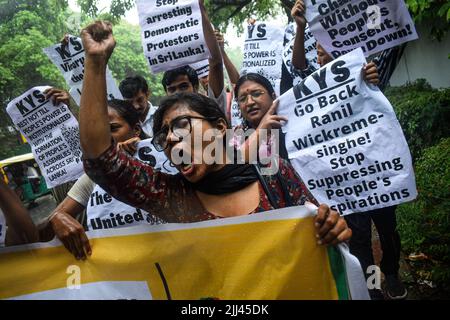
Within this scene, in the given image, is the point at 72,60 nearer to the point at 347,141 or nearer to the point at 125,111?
the point at 125,111

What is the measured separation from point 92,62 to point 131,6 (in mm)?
9819

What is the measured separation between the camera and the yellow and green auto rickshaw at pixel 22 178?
11688 millimetres

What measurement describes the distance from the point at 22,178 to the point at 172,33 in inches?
413

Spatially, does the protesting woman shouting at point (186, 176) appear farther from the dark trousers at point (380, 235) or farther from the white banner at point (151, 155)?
the dark trousers at point (380, 235)

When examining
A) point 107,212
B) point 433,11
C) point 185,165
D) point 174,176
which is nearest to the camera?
point 185,165

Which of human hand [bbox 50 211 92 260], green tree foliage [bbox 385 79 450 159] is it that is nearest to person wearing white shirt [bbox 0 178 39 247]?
human hand [bbox 50 211 92 260]

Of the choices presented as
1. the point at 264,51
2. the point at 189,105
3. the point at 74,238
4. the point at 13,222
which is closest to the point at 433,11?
the point at 264,51

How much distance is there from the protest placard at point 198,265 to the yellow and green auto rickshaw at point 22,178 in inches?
410

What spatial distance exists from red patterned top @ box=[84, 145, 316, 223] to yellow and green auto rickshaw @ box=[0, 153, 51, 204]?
35.6 feet

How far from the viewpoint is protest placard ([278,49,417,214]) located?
2.22m

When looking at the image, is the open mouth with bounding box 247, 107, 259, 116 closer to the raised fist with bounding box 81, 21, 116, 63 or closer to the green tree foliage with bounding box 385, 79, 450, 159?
the raised fist with bounding box 81, 21, 116, 63

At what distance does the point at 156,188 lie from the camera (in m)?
1.80

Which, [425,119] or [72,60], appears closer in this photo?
[72,60]

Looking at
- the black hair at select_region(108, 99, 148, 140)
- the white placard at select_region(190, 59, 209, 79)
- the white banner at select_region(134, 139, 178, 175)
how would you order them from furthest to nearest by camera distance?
the white placard at select_region(190, 59, 209, 79) < the black hair at select_region(108, 99, 148, 140) < the white banner at select_region(134, 139, 178, 175)
